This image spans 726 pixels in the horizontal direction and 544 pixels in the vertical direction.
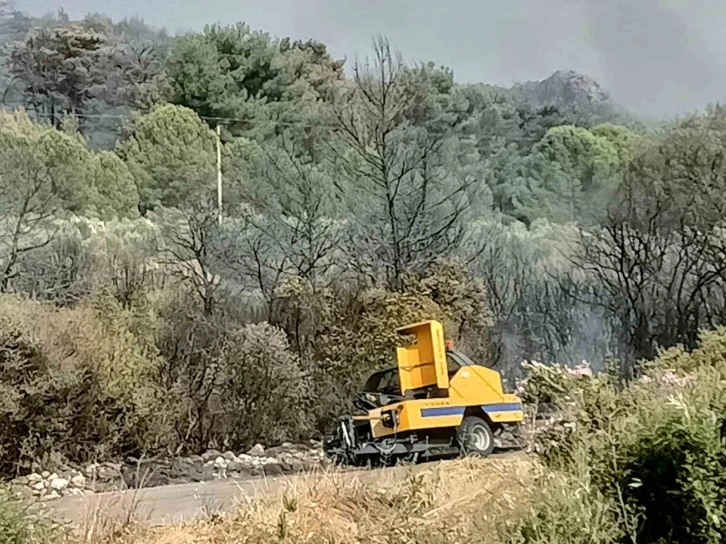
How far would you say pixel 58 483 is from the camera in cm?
711

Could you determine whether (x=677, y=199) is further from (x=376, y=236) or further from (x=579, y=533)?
(x=579, y=533)

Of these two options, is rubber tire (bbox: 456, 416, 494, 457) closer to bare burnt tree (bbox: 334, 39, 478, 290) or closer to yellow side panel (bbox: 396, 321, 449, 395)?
yellow side panel (bbox: 396, 321, 449, 395)

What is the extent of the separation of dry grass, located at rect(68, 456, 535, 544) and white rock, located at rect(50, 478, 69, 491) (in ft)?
10.00

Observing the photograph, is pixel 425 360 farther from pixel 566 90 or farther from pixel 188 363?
pixel 566 90

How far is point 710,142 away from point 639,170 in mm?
860

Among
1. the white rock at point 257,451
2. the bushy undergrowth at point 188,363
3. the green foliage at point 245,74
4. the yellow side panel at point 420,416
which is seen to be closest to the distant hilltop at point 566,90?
the green foliage at point 245,74

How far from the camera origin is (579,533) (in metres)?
3.21

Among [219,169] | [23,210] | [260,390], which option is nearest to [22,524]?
[260,390]

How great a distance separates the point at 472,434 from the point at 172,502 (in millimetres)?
2620

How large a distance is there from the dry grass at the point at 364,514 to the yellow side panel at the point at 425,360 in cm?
263

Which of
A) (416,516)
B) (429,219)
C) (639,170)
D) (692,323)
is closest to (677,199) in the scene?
(639,170)

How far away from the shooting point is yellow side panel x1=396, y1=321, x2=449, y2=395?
7316 millimetres

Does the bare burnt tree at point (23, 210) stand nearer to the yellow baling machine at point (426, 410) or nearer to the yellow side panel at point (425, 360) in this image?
the yellow baling machine at point (426, 410)

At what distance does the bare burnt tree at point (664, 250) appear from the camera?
9875mm
